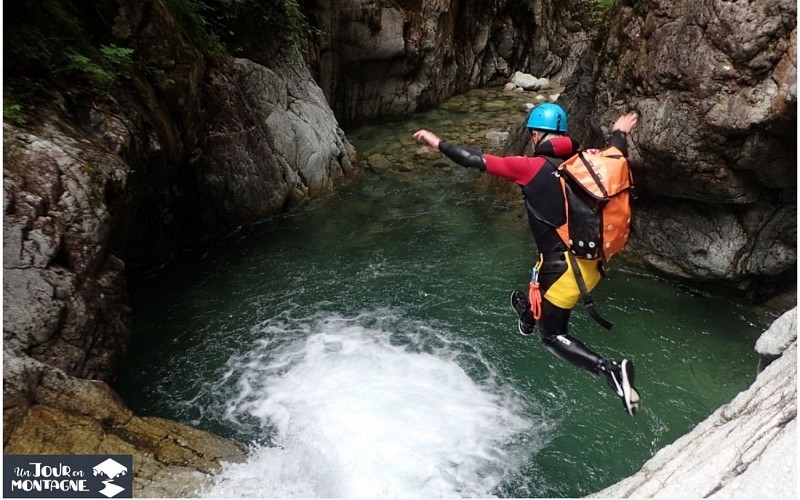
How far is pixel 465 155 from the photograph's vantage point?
4.64 meters

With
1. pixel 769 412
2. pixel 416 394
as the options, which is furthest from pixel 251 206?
pixel 769 412

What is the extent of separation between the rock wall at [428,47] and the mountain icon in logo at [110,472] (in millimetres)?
12105

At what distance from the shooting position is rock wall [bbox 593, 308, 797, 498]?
2932mm

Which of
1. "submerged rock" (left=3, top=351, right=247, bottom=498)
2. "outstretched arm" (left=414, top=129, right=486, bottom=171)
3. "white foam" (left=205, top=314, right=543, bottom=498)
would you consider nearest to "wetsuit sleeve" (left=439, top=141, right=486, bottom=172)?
"outstretched arm" (left=414, top=129, right=486, bottom=171)

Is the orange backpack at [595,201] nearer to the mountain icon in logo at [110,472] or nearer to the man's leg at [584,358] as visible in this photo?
the man's leg at [584,358]

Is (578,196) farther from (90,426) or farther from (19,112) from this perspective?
(19,112)

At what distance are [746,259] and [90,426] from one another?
7.82 meters

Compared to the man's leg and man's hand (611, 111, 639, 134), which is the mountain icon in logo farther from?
man's hand (611, 111, 639, 134)

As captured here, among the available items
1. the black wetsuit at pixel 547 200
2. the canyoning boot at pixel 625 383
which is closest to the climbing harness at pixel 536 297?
the black wetsuit at pixel 547 200

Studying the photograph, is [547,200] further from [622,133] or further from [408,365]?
[408,365]

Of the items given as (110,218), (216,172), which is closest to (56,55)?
(110,218)

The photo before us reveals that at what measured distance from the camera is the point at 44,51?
246 inches

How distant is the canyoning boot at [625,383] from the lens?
4.59 meters

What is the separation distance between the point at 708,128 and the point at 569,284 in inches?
134
